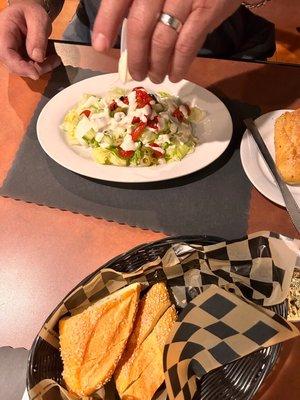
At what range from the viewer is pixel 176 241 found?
3.38 ft

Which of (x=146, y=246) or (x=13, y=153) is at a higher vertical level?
(x=146, y=246)

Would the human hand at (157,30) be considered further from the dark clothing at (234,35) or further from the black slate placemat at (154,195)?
the dark clothing at (234,35)

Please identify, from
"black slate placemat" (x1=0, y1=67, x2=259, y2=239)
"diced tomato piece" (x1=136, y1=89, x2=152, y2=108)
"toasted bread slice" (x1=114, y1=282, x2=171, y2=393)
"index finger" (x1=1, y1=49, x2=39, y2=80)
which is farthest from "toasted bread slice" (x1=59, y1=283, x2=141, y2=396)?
"index finger" (x1=1, y1=49, x2=39, y2=80)

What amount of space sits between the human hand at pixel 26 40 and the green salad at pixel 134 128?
0.82ft

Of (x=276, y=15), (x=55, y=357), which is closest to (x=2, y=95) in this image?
(x=55, y=357)

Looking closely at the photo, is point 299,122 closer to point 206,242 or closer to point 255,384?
point 206,242

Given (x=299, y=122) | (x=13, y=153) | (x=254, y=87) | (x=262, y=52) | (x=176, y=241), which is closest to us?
(x=176, y=241)

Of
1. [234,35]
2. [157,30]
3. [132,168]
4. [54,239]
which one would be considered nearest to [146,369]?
[54,239]

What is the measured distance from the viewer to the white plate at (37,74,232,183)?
1.24m

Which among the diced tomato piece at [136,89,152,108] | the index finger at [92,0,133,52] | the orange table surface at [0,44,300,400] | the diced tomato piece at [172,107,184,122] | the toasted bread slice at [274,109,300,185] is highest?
the index finger at [92,0,133,52]

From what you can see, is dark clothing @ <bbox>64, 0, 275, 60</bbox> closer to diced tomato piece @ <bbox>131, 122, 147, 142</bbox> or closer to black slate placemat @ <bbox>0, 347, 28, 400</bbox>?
diced tomato piece @ <bbox>131, 122, 147, 142</bbox>

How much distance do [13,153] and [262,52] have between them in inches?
37.7

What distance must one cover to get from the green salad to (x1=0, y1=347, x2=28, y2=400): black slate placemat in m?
0.48

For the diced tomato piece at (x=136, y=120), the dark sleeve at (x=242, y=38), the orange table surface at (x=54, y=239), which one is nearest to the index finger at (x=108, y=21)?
the diced tomato piece at (x=136, y=120)
